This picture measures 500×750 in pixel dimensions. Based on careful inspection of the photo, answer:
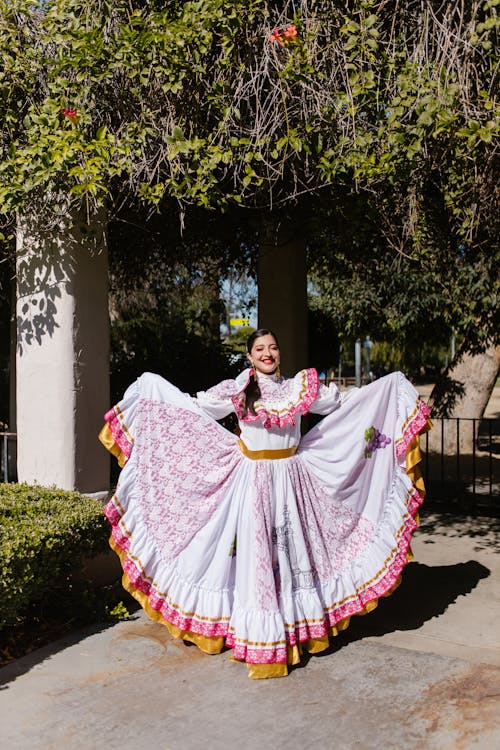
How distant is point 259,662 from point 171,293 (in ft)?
25.5

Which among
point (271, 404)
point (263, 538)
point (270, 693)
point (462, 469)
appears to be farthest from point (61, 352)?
point (462, 469)

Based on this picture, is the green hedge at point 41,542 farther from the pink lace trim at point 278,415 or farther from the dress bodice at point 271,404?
the pink lace trim at point 278,415

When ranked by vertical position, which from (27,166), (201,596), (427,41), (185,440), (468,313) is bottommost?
(201,596)

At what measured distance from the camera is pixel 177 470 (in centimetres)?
454

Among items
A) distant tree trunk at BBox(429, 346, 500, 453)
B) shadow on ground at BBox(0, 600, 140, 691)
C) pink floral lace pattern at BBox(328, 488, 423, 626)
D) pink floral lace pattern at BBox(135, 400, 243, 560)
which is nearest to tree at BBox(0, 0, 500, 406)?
pink floral lace pattern at BBox(135, 400, 243, 560)

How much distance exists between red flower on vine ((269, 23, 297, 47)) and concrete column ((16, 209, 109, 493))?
1709 millimetres

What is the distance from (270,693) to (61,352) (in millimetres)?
2762

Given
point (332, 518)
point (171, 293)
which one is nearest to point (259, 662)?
point (332, 518)

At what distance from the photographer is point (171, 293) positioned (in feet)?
36.4

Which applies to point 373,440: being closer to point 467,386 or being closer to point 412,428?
point 412,428

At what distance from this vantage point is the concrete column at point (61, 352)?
5312 millimetres

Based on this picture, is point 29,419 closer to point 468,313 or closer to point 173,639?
point 173,639

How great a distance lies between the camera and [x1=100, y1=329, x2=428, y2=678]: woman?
4203 millimetres

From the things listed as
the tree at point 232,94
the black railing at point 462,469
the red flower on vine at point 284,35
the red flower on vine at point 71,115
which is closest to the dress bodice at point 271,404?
the tree at point 232,94
